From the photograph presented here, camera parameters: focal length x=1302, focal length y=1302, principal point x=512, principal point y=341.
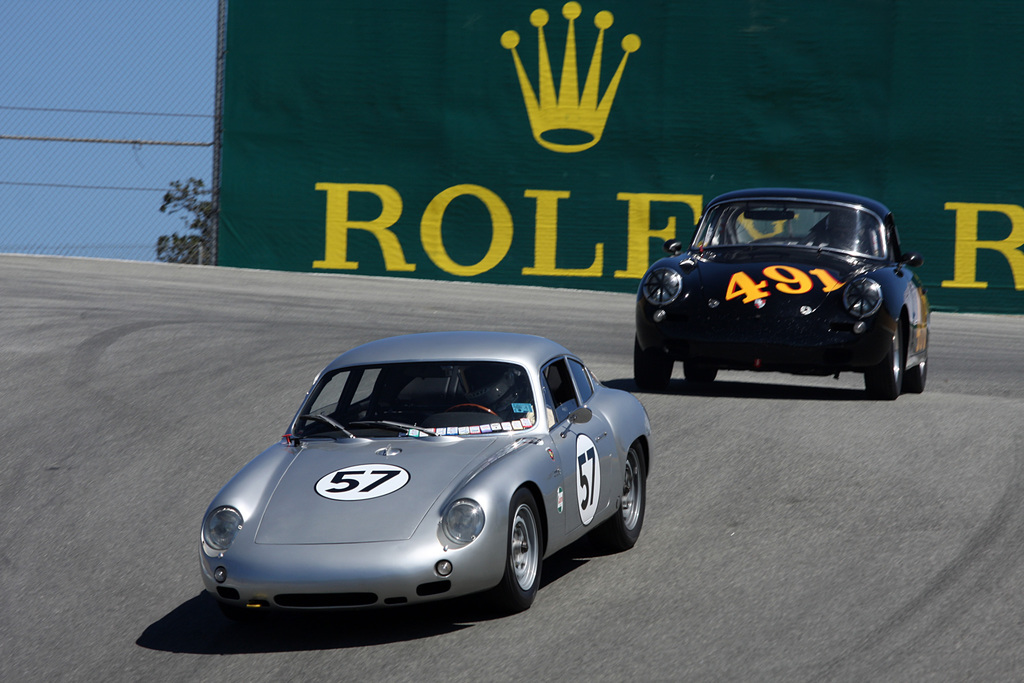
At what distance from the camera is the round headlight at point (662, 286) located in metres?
9.73

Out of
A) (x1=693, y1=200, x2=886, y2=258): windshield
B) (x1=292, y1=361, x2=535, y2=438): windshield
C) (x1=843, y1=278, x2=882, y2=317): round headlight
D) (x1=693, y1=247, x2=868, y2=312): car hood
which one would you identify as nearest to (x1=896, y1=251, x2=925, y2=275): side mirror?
(x1=693, y1=200, x2=886, y2=258): windshield

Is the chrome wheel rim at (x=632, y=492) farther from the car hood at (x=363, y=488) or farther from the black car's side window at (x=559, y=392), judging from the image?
the car hood at (x=363, y=488)

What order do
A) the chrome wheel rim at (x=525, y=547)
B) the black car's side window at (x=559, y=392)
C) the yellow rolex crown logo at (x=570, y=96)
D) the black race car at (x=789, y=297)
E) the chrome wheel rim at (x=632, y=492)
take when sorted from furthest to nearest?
the yellow rolex crown logo at (x=570, y=96)
the black race car at (x=789, y=297)
the chrome wheel rim at (x=632, y=492)
the black car's side window at (x=559, y=392)
the chrome wheel rim at (x=525, y=547)

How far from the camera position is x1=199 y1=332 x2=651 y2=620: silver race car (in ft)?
16.5

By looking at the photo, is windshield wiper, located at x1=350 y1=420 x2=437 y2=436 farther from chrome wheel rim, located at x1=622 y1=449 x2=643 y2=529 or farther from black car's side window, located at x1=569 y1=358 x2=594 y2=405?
chrome wheel rim, located at x1=622 y1=449 x2=643 y2=529

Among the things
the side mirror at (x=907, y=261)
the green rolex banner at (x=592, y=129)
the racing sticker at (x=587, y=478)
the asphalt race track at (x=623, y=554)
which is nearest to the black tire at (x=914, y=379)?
the asphalt race track at (x=623, y=554)

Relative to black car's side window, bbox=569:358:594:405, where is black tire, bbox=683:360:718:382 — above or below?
below

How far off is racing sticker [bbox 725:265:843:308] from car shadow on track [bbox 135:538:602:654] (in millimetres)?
4382

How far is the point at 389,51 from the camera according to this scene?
19.7 meters

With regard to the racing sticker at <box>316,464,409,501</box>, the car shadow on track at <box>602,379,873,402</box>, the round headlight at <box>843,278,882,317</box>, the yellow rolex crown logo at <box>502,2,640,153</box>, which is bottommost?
the car shadow on track at <box>602,379,873,402</box>

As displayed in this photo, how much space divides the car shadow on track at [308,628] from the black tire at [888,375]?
4727 mm

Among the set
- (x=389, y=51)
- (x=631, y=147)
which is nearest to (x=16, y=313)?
(x=389, y=51)

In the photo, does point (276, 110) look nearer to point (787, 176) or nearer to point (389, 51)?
point (389, 51)

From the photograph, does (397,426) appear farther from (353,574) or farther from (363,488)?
(353,574)
